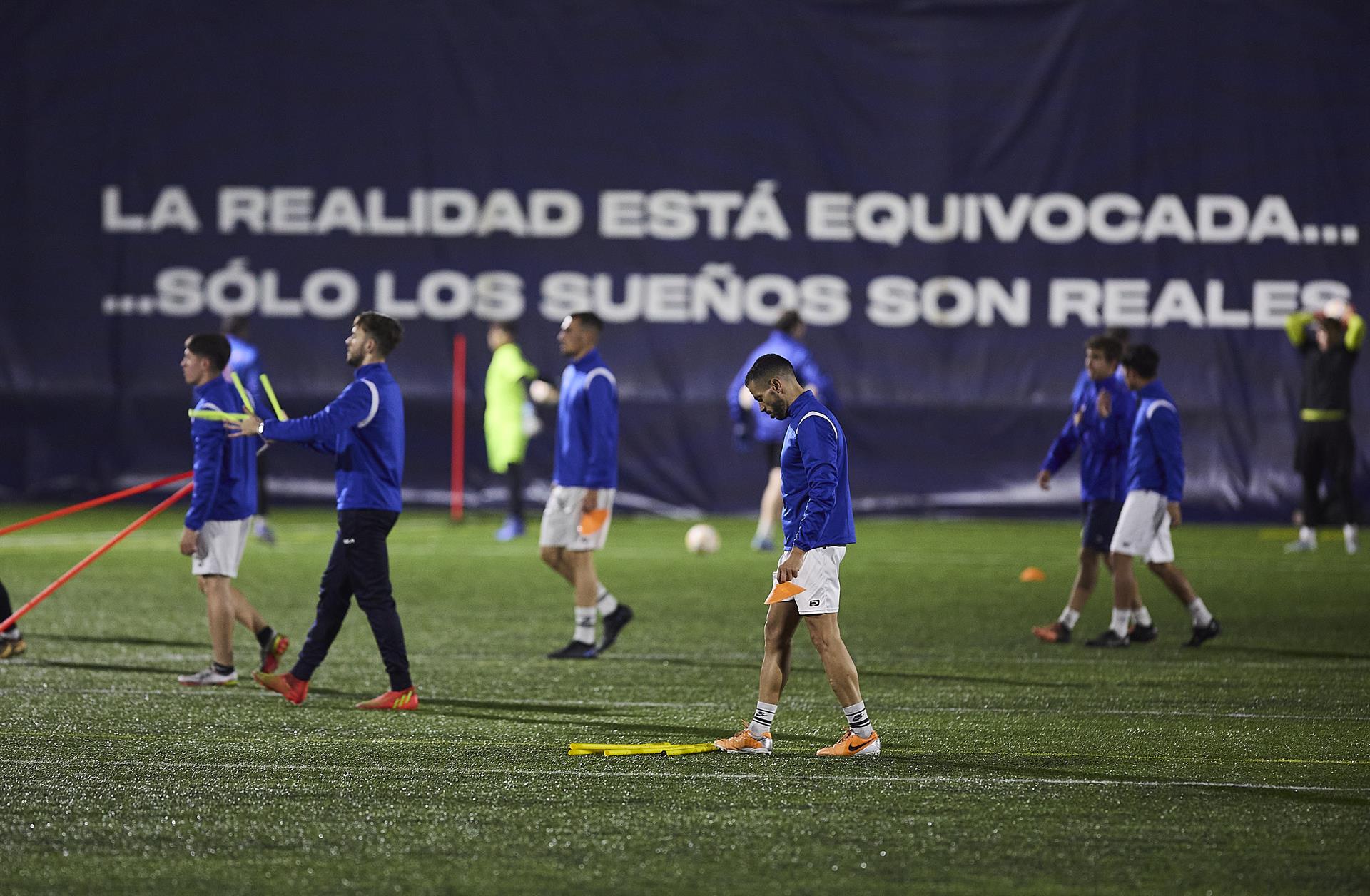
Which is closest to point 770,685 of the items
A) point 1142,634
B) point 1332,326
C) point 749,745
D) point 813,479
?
point 749,745

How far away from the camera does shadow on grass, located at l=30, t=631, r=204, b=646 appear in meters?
10.6

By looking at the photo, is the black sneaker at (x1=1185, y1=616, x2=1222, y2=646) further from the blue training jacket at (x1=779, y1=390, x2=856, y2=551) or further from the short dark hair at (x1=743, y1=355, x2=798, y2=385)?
the short dark hair at (x1=743, y1=355, x2=798, y2=385)

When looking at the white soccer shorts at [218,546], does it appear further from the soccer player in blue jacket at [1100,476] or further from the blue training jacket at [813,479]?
the soccer player in blue jacket at [1100,476]

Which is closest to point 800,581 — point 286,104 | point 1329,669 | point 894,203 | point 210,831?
point 210,831

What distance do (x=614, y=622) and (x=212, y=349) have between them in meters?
2.99

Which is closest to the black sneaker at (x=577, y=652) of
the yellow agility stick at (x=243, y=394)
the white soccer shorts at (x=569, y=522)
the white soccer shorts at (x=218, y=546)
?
the white soccer shorts at (x=569, y=522)

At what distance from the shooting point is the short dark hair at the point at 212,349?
351 inches

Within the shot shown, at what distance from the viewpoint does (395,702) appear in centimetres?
838

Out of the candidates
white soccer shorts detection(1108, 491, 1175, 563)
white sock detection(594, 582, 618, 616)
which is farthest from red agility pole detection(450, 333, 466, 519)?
white soccer shorts detection(1108, 491, 1175, 563)

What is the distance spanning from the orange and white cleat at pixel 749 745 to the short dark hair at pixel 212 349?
3388mm

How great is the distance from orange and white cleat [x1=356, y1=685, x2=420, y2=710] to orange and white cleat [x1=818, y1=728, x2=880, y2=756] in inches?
85.7

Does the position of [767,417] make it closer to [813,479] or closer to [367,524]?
[367,524]

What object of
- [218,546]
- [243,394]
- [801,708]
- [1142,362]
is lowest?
[801,708]

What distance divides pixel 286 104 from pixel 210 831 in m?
16.9
